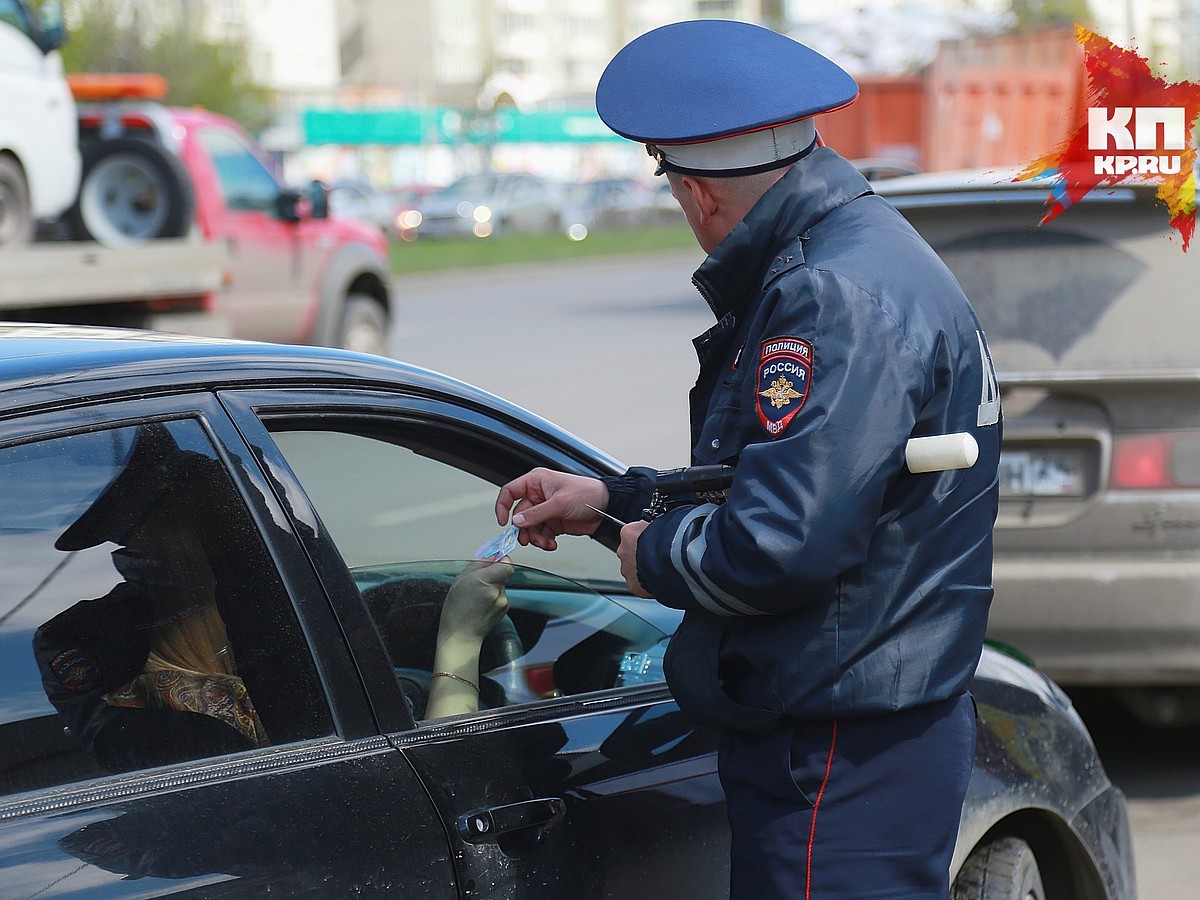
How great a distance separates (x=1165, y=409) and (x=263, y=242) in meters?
8.19

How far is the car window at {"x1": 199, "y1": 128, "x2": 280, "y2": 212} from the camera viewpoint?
35.5 ft

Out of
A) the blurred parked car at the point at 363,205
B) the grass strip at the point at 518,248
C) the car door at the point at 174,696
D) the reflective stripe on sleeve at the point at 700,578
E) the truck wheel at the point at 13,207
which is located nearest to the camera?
the car door at the point at 174,696

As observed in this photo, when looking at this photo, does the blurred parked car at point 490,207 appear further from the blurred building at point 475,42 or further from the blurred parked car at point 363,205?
the blurred building at point 475,42

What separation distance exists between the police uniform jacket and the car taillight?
7.46 ft

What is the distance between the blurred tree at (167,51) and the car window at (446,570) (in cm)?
3195

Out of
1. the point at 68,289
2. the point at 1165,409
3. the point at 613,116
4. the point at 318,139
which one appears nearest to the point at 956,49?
the point at 68,289

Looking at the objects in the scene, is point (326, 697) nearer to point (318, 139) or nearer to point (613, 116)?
point (613, 116)

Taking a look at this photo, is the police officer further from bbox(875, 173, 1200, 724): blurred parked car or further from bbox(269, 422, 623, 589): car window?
bbox(875, 173, 1200, 724): blurred parked car

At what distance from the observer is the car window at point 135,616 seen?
1.74 metres

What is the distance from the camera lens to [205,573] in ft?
6.29

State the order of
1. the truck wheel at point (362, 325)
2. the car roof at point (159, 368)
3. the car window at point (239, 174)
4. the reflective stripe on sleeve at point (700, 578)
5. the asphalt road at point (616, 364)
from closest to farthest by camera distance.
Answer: the car roof at point (159, 368) → the reflective stripe on sleeve at point (700, 578) → the asphalt road at point (616, 364) → the car window at point (239, 174) → the truck wheel at point (362, 325)

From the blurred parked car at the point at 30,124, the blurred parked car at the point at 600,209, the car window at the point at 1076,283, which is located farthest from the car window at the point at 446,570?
the blurred parked car at the point at 600,209

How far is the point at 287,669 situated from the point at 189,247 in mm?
7338

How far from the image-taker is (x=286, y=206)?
36.8 ft
